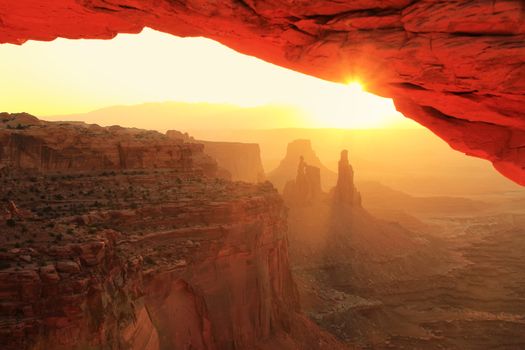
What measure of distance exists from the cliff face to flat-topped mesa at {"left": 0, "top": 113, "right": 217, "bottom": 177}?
481 millimetres

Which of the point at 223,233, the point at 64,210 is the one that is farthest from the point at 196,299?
the point at 64,210

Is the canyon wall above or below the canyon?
above

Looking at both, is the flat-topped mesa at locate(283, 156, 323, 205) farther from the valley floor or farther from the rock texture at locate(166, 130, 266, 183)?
the valley floor

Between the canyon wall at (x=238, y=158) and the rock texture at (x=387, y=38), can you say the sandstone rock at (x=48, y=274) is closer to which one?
the rock texture at (x=387, y=38)

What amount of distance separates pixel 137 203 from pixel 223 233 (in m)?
5.10

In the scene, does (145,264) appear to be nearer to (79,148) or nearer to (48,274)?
(48,274)


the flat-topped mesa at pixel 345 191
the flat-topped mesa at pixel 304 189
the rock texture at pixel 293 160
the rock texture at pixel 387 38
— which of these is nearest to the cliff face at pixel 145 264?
the rock texture at pixel 387 38

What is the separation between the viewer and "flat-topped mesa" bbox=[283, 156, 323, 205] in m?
67.6

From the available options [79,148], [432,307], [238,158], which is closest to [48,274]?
[79,148]

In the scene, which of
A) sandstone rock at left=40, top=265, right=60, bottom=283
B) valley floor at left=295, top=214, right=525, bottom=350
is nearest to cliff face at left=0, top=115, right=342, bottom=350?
sandstone rock at left=40, top=265, right=60, bottom=283

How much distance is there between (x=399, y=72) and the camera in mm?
10406

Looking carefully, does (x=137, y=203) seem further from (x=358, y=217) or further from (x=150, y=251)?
(x=358, y=217)

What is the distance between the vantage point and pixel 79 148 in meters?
28.7

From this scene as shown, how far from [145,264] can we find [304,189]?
46508 mm
